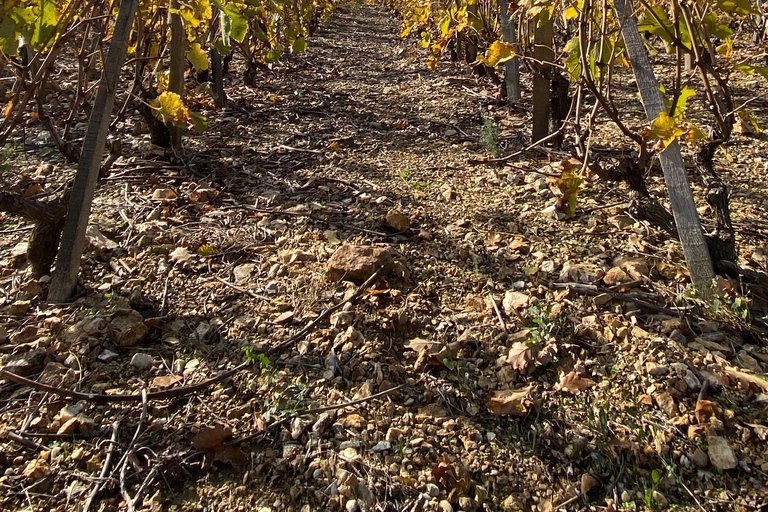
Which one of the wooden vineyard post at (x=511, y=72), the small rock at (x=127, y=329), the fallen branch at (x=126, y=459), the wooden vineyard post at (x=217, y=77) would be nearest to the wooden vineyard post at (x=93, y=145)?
the small rock at (x=127, y=329)

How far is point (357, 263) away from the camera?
2061mm

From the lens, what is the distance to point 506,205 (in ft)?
8.84

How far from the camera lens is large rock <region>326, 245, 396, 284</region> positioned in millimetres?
2049

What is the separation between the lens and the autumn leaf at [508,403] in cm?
153

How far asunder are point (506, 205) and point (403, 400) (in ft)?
4.79

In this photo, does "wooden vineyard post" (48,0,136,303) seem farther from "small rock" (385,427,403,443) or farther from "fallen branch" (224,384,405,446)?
"small rock" (385,427,403,443)

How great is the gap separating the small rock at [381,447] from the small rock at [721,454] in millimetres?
880

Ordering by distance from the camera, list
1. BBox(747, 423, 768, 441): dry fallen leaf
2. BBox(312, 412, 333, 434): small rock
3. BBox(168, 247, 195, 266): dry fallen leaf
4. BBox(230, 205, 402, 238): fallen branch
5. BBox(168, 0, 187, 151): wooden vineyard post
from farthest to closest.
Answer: BBox(168, 0, 187, 151): wooden vineyard post, BBox(230, 205, 402, 238): fallen branch, BBox(168, 247, 195, 266): dry fallen leaf, BBox(312, 412, 333, 434): small rock, BBox(747, 423, 768, 441): dry fallen leaf

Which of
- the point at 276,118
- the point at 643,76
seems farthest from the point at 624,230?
the point at 276,118

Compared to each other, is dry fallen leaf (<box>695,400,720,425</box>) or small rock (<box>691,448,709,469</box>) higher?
dry fallen leaf (<box>695,400,720,425</box>)

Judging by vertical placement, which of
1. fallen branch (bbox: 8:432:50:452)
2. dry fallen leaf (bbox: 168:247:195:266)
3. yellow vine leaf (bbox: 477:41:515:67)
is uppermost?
yellow vine leaf (bbox: 477:41:515:67)

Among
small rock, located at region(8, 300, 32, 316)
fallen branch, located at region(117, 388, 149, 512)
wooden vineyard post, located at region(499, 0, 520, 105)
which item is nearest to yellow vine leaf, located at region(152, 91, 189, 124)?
small rock, located at region(8, 300, 32, 316)

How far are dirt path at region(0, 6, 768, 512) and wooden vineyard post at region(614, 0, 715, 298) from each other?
0.54ft

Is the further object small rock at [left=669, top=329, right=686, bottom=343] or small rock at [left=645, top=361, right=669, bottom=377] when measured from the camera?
small rock at [left=669, top=329, right=686, bottom=343]
